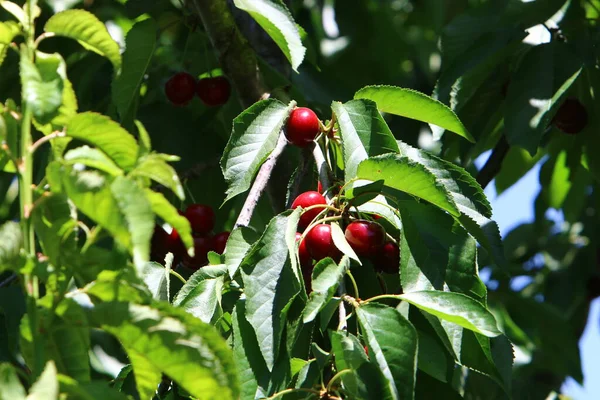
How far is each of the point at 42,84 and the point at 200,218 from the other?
1003 mm

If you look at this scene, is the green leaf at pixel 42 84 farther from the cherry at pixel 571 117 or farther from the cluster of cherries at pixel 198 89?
the cherry at pixel 571 117

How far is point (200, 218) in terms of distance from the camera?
76.9 inches

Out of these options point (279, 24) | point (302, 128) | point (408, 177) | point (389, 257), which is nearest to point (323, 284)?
point (408, 177)

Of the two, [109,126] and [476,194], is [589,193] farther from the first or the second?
[109,126]

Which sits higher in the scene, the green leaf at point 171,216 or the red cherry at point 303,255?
the green leaf at point 171,216

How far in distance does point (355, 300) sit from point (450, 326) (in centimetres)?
15

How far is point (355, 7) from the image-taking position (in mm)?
3238

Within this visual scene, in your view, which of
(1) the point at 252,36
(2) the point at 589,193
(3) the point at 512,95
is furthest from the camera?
(2) the point at 589,193

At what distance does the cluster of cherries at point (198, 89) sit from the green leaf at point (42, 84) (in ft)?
4.02

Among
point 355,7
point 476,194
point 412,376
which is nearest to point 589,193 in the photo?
point 355,7

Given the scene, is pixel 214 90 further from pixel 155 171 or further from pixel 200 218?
pixel 155 171

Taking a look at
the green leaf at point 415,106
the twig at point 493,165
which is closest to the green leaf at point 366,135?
the green leaf at point 415,106

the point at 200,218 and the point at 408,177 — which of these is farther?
the point at 200,218

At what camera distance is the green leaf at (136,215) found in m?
0.84
